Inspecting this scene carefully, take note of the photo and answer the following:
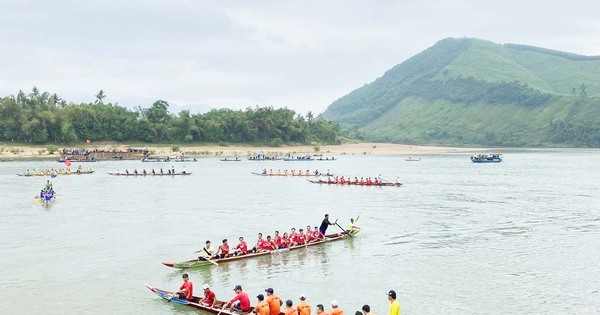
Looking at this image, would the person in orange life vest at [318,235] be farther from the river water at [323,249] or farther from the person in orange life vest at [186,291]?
the person in orange life vest at [186,291]

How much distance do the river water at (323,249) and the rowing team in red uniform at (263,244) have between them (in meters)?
0.68

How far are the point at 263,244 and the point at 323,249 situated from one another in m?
4.50

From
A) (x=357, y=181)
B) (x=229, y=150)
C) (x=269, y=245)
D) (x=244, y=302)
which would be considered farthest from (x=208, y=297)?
(x=229, y=150)

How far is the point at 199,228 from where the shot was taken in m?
42.1

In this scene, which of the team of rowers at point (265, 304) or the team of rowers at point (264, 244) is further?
the team of rowers at point (264, 244)

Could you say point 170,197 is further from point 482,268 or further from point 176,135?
point 176,135

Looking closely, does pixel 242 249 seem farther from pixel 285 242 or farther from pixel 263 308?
pixel 263 308

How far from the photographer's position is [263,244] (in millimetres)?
32594

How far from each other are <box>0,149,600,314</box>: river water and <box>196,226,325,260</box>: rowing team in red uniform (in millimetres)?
681

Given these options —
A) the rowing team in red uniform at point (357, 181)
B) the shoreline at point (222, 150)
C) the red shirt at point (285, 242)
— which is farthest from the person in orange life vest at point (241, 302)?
the shoreline at point (222, 150)

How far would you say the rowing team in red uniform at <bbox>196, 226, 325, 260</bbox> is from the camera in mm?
30670

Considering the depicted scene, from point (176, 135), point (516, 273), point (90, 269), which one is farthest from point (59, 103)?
point (516, 273)

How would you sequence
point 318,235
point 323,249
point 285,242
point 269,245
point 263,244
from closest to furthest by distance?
1. point 263,244
2. point 269,245
3. point 285,242
4. point 323,249
5. point 318,235

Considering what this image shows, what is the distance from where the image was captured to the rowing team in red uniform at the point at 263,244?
101 feet
